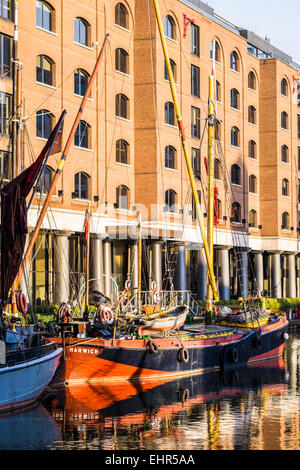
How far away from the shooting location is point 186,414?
27688 millimetres

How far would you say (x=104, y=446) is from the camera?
22312mm

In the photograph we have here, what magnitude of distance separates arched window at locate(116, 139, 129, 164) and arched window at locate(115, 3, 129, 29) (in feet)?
27.6

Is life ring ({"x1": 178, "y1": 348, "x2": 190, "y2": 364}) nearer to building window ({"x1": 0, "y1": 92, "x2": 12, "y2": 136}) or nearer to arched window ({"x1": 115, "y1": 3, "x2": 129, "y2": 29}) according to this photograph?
building window ({"x1": 0, "y1": 92, "x2": 12, "y2": 136})

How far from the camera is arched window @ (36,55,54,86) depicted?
52.1m

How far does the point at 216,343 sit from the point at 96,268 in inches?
716

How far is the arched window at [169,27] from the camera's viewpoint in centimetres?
6394

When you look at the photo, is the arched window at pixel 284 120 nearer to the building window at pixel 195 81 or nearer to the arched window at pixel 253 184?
the arched window at pixel 253 184

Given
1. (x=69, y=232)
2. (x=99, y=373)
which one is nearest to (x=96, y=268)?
(x=69, y=232)

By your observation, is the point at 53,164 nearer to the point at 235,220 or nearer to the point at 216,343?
the point at 216,343

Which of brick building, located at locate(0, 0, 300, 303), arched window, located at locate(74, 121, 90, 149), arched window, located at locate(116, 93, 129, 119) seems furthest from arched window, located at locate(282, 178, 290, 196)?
arched window, located at locate(74, 121, 90, 149)

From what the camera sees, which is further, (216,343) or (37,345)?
(216,343)

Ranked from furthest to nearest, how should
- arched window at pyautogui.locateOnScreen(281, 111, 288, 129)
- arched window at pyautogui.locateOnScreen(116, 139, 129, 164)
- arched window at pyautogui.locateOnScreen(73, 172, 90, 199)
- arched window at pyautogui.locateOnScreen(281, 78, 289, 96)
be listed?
arched window at pyautogui.locateOnScreen(281, 78, 289, 96) < arched window at pyautogui.locateOnScreen(281, 111, 288, 129) < arched window at pyautogui.locateOnScreen(116, 139, 129, 164) < arched window at pyautogui.locateOnScreen(73, 172, 90, 199)

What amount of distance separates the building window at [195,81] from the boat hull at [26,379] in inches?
1622
